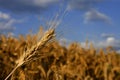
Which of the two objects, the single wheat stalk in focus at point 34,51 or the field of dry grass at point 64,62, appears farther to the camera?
the field of dry grass at point 64,62

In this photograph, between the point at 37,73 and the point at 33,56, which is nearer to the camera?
the point at 33,56

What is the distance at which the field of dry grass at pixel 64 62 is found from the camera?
5699 millimetres

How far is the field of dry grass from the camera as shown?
224 inches

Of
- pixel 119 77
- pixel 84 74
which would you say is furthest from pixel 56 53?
pixel 119 77

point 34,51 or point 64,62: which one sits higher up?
point 64,62

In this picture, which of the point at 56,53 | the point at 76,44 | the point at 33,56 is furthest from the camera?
the point at 76,44

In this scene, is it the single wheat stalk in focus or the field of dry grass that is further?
the field of dry grass

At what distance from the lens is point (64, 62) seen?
6422 mm

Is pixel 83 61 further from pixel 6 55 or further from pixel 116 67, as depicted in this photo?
pixel 6 55

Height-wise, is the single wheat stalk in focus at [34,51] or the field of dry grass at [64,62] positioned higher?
the field of dry grass at [64,62]

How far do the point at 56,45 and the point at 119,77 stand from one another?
1.37 metres

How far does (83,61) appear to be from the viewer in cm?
636

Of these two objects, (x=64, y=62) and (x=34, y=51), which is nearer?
(x=34, y=51)

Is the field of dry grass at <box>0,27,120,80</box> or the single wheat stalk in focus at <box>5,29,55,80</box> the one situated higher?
the field of dry grass at <box>0,27,120,80</box>
